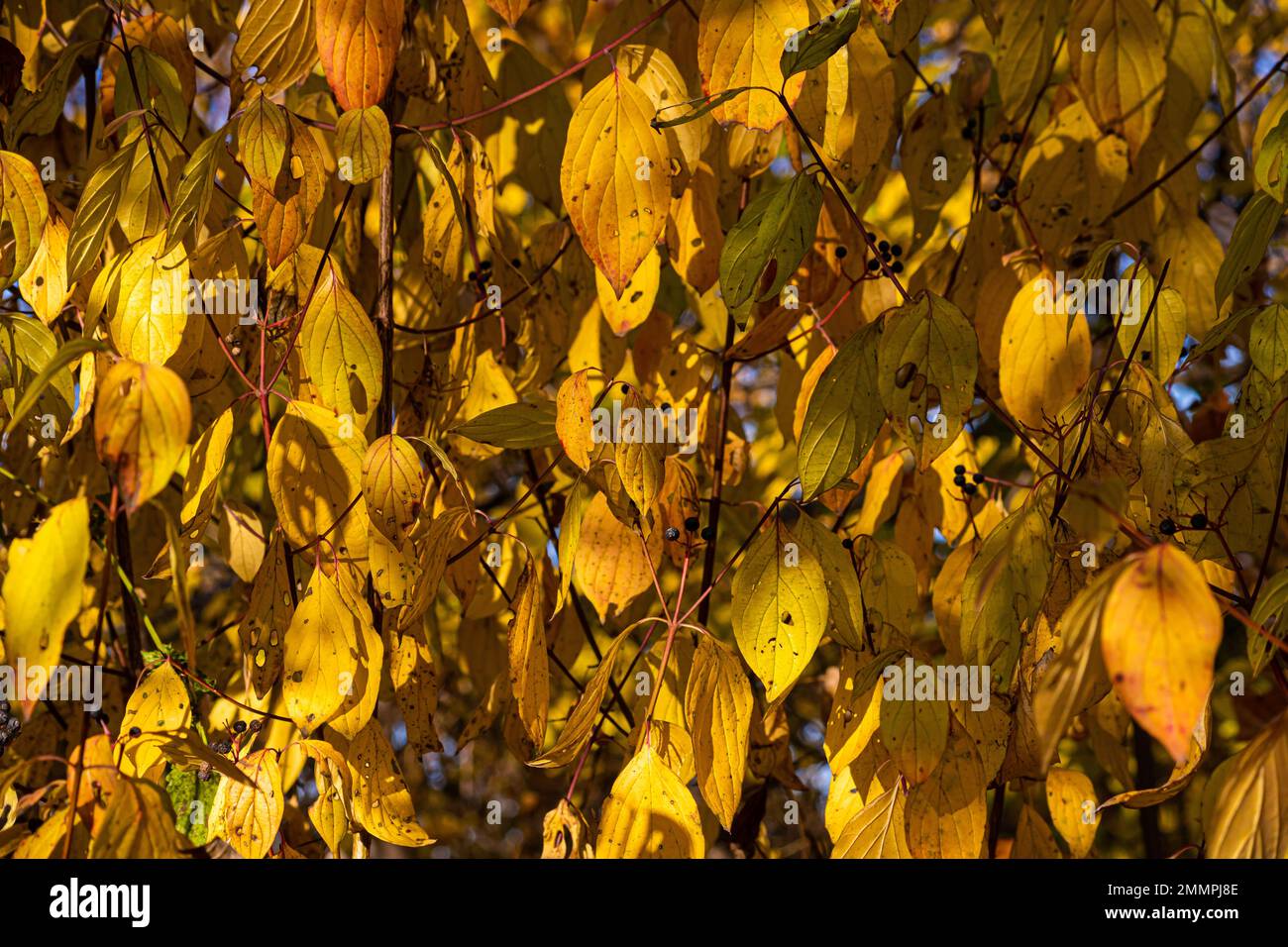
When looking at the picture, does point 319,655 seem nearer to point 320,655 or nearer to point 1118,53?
point 320,655

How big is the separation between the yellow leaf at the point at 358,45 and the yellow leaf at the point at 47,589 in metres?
0.42

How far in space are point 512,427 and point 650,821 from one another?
14.6 inches

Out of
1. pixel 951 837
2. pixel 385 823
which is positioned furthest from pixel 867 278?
pixel 385 823

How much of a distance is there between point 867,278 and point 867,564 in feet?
1.04

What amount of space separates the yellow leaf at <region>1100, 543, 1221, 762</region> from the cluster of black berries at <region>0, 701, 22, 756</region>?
1.19 meters

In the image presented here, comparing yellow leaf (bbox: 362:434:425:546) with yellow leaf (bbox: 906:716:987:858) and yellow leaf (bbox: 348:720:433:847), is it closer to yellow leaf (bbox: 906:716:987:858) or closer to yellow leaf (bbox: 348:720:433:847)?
yellow leaf (bbox: 348:720:433:847)

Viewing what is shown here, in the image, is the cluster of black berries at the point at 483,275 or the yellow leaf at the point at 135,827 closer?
the yellow leaf at the point at 135,827

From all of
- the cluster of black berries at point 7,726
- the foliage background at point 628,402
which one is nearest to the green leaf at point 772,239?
the foliage background at point 628,402

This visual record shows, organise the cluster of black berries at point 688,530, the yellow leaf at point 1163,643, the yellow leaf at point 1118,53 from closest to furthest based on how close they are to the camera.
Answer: the yellow leaf at point 1163,643 → the cluster of black berries at point 688,530 → the yellow leaf at point 1118,53

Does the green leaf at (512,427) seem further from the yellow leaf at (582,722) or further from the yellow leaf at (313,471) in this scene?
the yellow leaf at (582,722)

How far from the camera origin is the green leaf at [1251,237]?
0.94 metres

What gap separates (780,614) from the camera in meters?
0.96

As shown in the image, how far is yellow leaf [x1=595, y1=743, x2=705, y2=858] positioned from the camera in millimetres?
946
